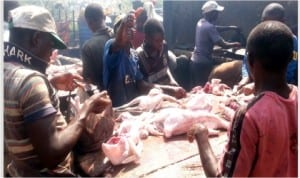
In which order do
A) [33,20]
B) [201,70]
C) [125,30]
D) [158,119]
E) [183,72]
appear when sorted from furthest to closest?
[183,72]
[201,70]
[125,30]
[158,119]
[33,20]

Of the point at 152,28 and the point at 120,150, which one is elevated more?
the point at 152,28

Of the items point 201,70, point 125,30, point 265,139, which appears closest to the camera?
point 265,139

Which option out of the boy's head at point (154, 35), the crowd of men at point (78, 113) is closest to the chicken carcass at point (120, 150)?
the crowd of men at point (78, 113)

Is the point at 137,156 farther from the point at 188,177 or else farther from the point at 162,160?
the point at 188,177

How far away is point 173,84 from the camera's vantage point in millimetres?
4508

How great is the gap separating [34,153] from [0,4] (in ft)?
2.79

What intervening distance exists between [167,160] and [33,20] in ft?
4.10

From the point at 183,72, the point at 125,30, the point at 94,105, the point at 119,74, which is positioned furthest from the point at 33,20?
the point at 183,72

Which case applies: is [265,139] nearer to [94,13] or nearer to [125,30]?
[125,30]

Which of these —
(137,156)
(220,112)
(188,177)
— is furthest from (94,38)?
(188,177)

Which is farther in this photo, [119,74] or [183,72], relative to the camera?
[183,72]

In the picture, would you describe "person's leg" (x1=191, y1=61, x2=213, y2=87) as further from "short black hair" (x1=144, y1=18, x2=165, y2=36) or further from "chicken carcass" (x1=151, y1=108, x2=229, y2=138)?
"chicken carcass" (x1=151, y1=108, x2=229, y2=138)

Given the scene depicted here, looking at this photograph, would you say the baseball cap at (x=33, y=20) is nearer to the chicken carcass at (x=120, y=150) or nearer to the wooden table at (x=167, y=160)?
the chicken carcass at (x=120, y=150)

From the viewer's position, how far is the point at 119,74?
3.85 meters
